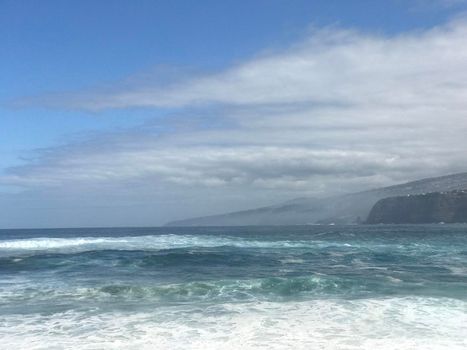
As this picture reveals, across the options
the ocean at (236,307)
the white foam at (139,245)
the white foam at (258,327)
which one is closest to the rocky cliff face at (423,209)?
the white foam at (139,245)

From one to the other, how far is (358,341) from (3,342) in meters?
8.26

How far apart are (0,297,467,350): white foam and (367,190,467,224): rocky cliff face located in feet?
460

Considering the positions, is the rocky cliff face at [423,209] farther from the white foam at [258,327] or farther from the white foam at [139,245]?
the white foam at [258,327]

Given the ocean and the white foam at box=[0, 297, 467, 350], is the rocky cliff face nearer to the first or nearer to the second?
the ocean

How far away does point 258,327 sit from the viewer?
14.0 meters

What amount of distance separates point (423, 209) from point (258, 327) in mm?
150954

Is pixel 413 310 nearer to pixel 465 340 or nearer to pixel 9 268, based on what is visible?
pixel 465 340

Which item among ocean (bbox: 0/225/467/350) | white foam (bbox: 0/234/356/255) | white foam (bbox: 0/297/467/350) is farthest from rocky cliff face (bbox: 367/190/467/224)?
white foam (bbox: 0/297/467/350)

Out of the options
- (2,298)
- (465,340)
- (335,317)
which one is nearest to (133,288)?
(2,298)

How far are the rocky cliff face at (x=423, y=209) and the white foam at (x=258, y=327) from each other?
460 feet

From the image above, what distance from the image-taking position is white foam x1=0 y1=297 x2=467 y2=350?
1255cm

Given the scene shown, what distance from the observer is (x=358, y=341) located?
12.5m

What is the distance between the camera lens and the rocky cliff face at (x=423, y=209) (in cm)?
14775

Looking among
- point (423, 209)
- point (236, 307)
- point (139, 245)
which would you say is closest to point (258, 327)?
point (236, 307)
